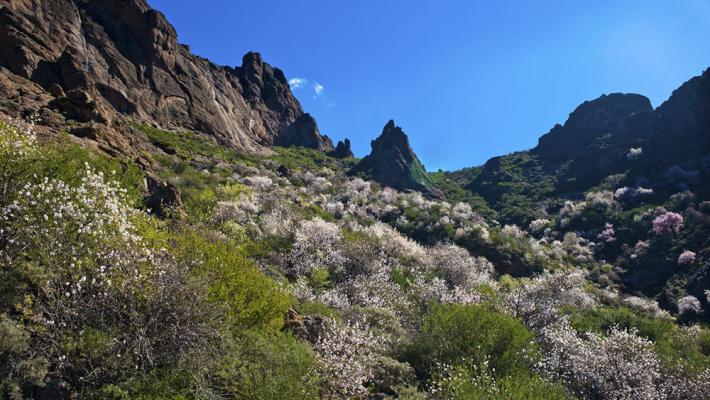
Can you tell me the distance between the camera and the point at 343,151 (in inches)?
5251

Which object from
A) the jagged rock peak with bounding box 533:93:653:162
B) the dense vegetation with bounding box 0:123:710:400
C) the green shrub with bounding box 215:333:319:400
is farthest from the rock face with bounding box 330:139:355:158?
the green shrub with bounding box 215:333:319:400

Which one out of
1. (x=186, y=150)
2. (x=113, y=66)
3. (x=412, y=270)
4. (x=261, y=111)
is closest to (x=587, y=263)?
(x=412, y=270)

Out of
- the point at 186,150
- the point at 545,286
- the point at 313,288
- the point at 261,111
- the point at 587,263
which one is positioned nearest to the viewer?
the point at 313,288

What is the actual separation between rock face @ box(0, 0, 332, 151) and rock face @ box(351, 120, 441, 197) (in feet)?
88.7

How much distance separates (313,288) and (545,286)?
20766mm

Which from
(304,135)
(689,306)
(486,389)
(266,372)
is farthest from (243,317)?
(304,135)

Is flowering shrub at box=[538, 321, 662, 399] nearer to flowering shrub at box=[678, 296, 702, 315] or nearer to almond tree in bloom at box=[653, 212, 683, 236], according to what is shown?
flowering shrub at box=[678, 296, 702, 315]

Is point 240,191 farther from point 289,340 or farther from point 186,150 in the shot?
point 289,340

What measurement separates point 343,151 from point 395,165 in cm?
3442

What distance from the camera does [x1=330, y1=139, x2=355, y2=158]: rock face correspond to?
13238cm

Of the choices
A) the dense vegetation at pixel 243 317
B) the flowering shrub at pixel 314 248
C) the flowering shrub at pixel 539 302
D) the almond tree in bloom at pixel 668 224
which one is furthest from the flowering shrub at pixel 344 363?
the almond tree in bloom at pixel 668 224

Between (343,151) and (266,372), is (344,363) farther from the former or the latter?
(343,151)

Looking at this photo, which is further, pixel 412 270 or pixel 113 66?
pixel 113 66

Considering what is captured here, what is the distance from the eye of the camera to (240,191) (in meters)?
48.4
